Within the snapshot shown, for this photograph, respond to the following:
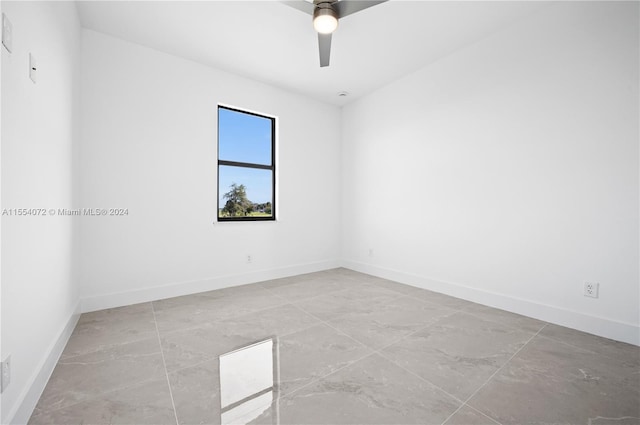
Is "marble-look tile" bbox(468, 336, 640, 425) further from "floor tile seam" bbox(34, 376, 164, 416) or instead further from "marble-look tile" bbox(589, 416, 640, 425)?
"floor tile seam" bbox(34, 376, 164, 416)

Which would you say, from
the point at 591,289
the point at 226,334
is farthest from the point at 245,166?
the point at 591,289

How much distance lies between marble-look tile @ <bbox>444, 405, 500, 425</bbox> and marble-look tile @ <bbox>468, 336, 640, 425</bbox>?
4 cm

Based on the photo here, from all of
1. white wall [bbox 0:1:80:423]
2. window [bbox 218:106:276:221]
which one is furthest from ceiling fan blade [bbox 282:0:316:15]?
window [bbox 218:106:276:221]

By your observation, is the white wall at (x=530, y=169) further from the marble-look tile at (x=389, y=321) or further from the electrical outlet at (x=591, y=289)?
the marble-look tile at (x=389, y=321)

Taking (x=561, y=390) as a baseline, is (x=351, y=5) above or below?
above

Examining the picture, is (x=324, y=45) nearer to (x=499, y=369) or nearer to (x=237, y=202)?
(x=237, y=202)

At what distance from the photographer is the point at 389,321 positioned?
240 centimetres

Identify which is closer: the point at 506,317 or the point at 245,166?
the point at 506,317

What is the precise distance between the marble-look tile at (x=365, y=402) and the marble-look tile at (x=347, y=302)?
3.03 feet

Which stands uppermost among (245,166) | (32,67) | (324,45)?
(324,45)

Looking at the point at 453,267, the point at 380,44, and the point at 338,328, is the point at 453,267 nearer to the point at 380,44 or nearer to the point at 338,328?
the point at 338,328

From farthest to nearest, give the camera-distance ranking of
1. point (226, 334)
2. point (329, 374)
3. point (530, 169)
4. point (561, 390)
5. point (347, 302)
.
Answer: point (347, 302), point (530, 169), point (226, 334), point (329, 374), point (561, 390)

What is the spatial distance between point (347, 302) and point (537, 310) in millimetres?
1665

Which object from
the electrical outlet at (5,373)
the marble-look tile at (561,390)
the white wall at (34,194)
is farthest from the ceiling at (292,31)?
the marble-look tile at (561,390)
